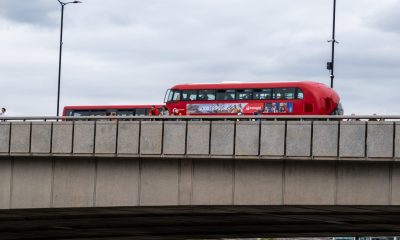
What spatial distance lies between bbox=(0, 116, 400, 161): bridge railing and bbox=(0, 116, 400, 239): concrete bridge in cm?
3

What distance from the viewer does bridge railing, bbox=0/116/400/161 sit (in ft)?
79.0

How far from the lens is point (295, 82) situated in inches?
2159

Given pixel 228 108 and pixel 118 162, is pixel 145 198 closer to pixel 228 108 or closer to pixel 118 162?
pixel 118 162

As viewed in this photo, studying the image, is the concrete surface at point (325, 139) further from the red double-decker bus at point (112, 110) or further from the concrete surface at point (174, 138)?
the red double-decker bus at point (112, 110)

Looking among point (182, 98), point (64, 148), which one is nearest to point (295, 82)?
point (182, 98)

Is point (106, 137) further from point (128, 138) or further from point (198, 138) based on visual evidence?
point (198, 138)

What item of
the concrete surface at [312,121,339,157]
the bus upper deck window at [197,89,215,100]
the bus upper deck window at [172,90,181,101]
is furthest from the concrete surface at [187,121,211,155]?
the bus upper deck window at [172,90,181,101]

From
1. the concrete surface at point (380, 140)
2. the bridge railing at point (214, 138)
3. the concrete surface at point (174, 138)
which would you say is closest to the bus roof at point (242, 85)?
the bridge railing at point (214, 138)

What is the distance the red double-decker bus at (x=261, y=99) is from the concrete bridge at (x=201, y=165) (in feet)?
69.5

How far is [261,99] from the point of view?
5572cm

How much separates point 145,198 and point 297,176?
5.04 meters

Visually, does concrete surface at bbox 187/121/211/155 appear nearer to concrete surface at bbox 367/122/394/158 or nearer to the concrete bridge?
the concrete bridge

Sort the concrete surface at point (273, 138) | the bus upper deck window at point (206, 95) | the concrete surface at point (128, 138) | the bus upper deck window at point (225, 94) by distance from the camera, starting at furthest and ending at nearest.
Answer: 1. the bus upper deck window at point (206, 95)
2. the bus upper deck window at point (225, 94)
3. the concrete surface at point (128, 138)
4. the concrete surface at point (273, 138)

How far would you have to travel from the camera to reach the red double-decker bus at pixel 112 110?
2601 inches
